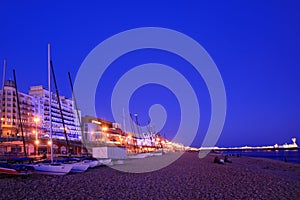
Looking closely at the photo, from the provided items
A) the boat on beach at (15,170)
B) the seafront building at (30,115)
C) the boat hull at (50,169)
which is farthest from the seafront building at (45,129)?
the boat on beach at (15,170)

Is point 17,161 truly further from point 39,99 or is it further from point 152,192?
point 39,99

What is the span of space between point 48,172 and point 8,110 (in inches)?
3461

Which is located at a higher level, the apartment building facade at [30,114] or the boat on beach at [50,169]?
the apartment building facade at [30,114]

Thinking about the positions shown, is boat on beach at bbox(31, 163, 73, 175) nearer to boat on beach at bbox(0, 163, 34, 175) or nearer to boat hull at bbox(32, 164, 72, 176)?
boat hull at bbox(32, 164, 72, 176)

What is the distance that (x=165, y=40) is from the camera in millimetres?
32688

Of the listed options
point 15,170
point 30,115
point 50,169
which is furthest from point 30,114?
point 15,170

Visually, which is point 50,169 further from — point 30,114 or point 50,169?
point 30,114

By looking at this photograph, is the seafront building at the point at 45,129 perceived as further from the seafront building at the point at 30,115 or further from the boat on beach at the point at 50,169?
the boat on beach at the point at 50,169

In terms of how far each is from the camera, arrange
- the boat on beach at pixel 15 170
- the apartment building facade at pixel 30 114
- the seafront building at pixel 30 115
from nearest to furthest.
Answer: the boat on beach at pixel 15 170
the seafront building at pixel 30 115
the apartment building facade at pixel 30 114

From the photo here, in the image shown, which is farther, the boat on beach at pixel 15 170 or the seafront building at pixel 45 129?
the seafront building at pixel 45 129

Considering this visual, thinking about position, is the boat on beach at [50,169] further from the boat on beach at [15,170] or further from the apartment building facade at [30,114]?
the apartment building facade at [30,114]

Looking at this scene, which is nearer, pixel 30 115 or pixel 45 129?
pixel 45 129

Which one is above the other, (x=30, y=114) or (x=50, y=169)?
(x=30, y=114)

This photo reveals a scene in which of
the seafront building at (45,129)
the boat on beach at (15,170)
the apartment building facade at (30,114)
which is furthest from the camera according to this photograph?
the apartment building facade at (30,114)
